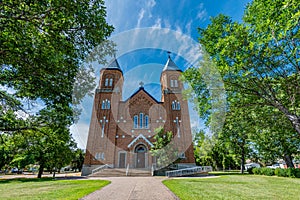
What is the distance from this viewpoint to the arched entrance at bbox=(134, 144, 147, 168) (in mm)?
23000

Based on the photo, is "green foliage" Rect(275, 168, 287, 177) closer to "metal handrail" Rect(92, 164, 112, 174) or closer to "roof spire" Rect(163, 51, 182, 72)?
"metal handrail" Rect(92, 164, 112, 174)

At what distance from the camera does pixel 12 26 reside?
4.14m

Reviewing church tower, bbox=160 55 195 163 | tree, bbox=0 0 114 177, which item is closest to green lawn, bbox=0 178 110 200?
tree, bbox=0 0 114 177

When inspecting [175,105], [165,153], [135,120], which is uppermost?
[175,105]

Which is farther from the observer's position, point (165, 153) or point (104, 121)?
point (104, 121)

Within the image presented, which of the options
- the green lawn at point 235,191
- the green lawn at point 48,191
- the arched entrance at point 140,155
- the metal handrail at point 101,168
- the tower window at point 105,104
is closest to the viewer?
the green lawn at point 235,191

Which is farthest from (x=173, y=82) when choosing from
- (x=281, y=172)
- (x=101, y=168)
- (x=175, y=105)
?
(x=281, y=172)

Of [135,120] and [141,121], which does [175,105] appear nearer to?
[141,121]

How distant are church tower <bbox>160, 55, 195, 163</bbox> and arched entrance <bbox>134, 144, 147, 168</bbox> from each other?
4.61 m

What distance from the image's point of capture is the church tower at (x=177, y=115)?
2377cm

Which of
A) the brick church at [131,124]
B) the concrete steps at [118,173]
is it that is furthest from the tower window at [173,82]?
the concrete steps at [118,173]

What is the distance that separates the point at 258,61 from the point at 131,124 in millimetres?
20328

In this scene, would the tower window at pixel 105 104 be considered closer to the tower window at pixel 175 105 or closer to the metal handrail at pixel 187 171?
the tower window at pixel 175 105

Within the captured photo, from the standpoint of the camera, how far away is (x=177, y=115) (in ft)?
86.4
